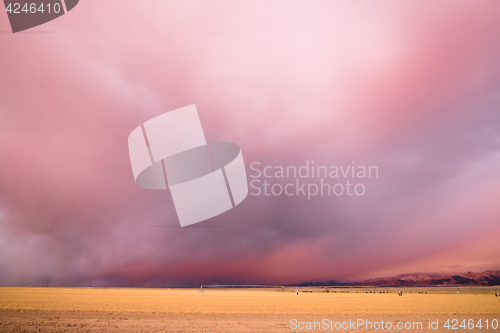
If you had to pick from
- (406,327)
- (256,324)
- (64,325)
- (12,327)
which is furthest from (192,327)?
(406,327)

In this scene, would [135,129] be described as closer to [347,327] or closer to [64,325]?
[64,325]

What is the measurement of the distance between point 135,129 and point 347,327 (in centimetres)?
2592

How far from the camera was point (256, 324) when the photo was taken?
20422 millimetres

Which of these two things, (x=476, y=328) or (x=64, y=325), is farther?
(x=476, y=328)

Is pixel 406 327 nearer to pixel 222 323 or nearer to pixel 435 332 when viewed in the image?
pixel 435 332

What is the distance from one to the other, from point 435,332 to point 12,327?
2662 centimetres

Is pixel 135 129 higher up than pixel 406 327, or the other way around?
pixel 135 129

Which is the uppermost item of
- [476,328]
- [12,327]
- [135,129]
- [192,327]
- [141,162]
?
[135,129]

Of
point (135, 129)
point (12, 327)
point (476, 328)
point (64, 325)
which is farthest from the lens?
point (135, 129)

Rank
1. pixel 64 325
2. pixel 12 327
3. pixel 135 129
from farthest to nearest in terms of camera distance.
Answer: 1. pixel 135 129
2. pixel 64 325
3. pixel 12 327

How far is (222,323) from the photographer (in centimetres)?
2058

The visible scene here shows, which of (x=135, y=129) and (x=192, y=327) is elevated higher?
(x=135, y=129)

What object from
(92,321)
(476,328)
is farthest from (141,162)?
(476,328)

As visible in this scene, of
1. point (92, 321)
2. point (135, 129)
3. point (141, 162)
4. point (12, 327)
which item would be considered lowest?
point (92, 321)
